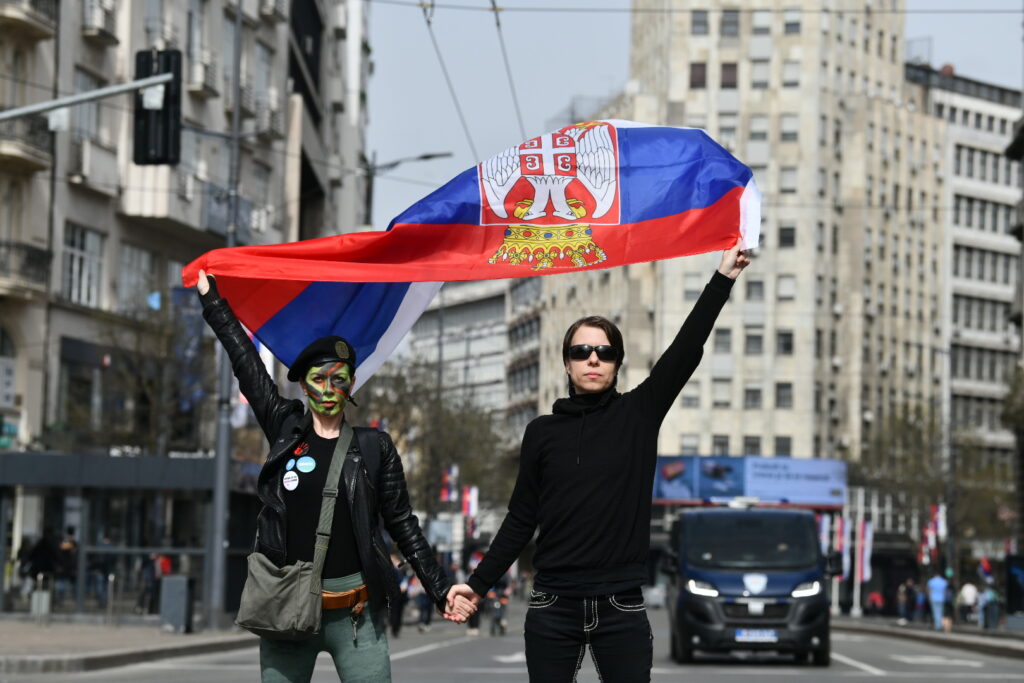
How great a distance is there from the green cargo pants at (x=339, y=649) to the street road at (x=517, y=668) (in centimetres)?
1293

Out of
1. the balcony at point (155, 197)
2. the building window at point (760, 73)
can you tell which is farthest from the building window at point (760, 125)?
the balcony at point (155, 197)

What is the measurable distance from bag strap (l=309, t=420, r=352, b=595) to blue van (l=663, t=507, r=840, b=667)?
18625 mm

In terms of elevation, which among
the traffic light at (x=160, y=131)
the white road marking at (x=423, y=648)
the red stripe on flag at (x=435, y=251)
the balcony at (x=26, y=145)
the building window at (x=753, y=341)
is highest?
the balcony at (x=26, y=145)

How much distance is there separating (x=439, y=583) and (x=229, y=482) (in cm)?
2895

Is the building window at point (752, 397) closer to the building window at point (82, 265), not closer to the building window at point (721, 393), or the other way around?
the building window at point (721, 393)

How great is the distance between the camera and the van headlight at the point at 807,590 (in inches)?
1024

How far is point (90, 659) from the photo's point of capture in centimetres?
2344

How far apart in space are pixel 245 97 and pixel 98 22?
35.5 ft

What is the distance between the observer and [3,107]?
46000 millimetres

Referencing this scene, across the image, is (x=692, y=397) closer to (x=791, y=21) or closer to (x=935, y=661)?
(x=791, y=21)

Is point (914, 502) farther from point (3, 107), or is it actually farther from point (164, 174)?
point (3, 107)

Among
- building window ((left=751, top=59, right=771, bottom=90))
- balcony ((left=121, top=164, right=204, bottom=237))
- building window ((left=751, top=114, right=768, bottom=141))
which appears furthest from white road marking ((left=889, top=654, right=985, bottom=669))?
building window ((left=751, top=59, right=771, bottom=90))

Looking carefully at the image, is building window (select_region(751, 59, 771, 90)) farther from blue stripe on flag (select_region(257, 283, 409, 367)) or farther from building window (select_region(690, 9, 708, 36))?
blue stripe on flag (select_region(257, 283, 409, 367))

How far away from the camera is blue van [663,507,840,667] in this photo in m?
25.9
